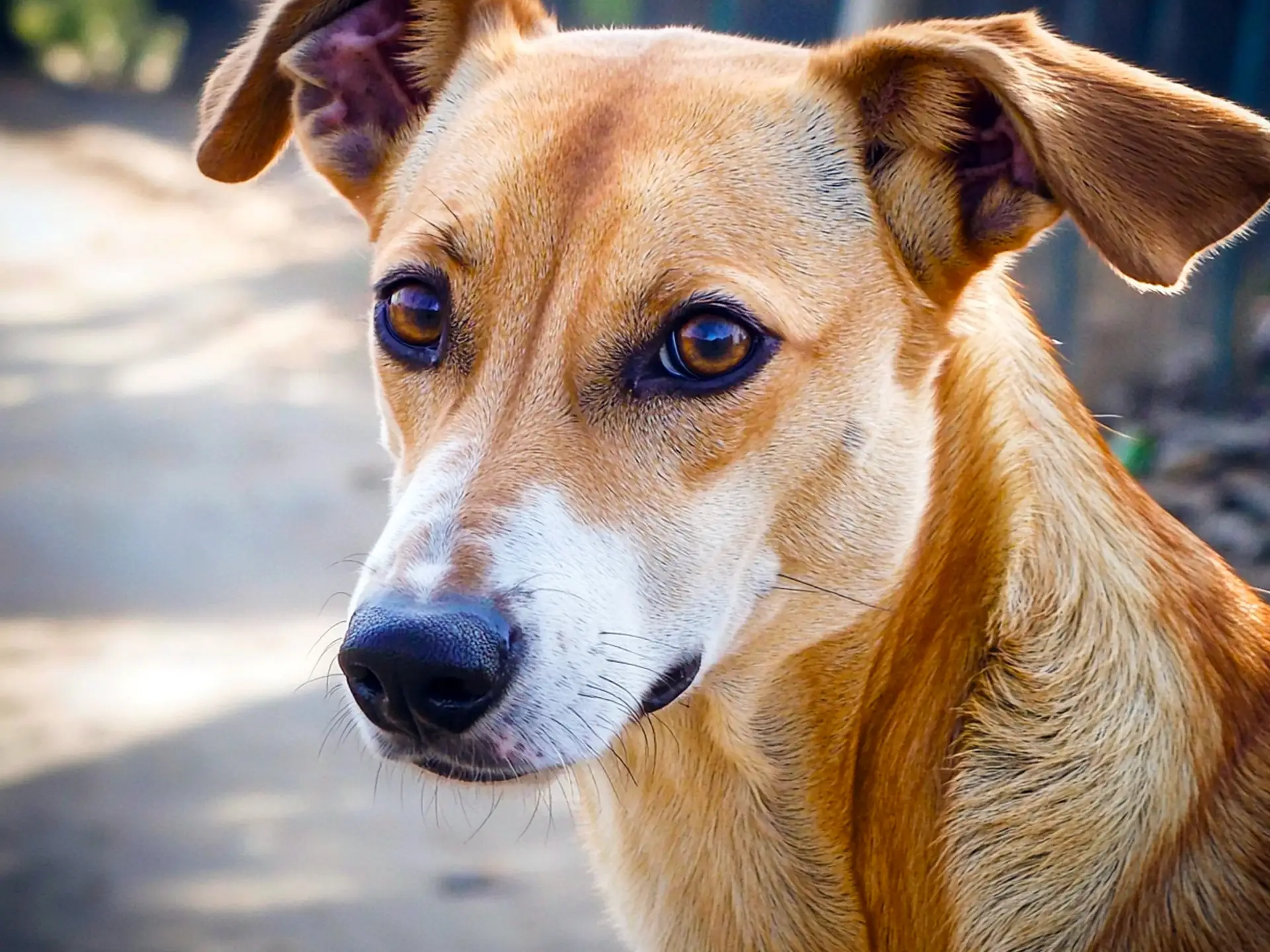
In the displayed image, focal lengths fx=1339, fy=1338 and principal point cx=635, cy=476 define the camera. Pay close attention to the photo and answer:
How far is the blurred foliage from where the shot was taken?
627 inches

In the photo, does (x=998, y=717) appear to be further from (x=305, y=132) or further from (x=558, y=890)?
(x=558, y=890)

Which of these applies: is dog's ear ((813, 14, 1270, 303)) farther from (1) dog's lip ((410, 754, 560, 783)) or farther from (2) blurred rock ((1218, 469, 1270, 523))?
(2) blurred rock ((1218, 469, 1270, 523))

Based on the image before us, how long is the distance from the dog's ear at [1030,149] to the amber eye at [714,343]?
400 mm

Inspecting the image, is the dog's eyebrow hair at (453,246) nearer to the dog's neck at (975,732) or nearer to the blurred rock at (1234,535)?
the dog's neck at (975,732)

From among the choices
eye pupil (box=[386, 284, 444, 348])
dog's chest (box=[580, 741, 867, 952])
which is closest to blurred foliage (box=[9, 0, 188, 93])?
eye pupil (box=[386, 284, 444, 348])

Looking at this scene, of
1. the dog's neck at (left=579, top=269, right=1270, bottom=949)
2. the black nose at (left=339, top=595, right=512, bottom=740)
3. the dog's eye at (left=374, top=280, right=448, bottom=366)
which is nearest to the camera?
the black nose at (left=339, top=595, right=512, bottom=740)

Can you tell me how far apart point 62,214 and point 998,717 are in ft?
34.6

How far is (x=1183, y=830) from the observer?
2203 millimetres

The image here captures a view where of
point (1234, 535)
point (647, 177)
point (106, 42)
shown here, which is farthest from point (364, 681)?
point (106, 42)

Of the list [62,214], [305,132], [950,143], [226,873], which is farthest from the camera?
[62,214]

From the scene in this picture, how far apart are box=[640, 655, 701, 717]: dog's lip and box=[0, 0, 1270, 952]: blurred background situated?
0.29 m

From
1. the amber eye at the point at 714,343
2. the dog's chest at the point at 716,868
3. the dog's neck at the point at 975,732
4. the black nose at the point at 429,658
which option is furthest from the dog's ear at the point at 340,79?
the dog's chest at the point at 716,868

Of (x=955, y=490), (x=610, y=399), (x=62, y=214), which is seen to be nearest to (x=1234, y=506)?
(x=955, y=490)

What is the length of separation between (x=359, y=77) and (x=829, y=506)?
57.2 inches
